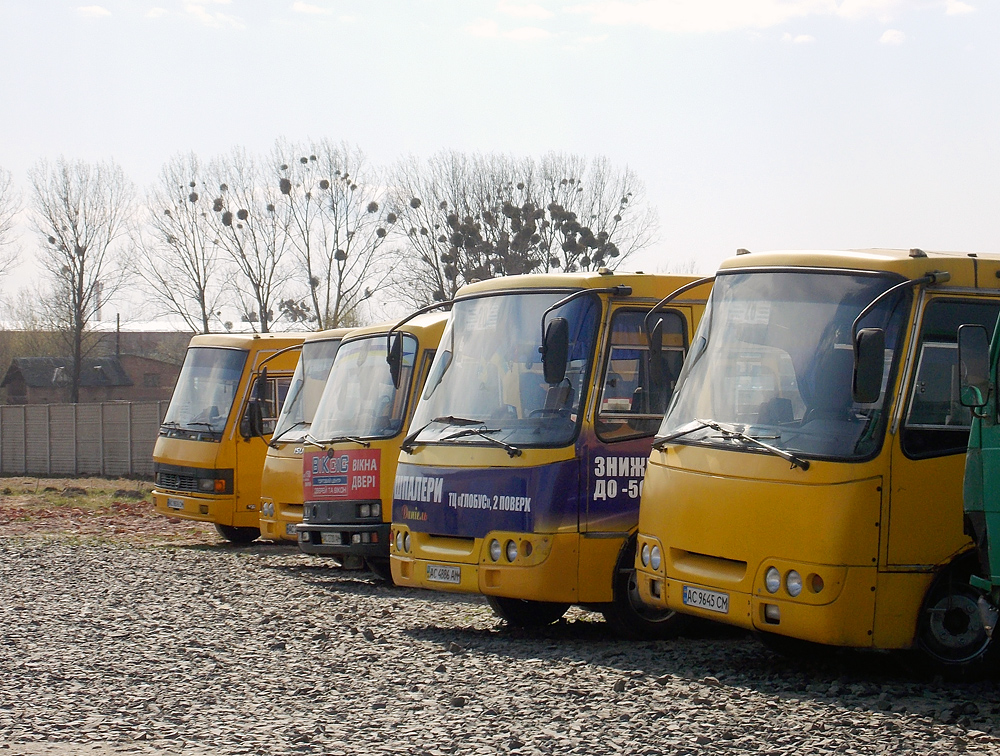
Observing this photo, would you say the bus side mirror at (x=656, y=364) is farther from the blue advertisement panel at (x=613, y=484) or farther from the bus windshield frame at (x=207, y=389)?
the bus windshield frame at (x=207, y=389)

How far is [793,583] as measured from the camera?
25.8 ft

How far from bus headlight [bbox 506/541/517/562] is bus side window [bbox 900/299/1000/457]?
10.7 feet

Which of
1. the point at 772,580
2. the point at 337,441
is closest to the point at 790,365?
the point at 772,580

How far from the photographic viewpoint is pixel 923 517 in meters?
7.87

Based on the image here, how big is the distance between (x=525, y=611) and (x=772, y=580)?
3442 mm

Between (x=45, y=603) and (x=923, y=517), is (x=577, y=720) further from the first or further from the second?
(x=45, y=603)

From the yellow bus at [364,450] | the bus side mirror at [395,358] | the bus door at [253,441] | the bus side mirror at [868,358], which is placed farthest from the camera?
the bus door at [253,441]

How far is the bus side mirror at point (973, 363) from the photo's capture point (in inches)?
286

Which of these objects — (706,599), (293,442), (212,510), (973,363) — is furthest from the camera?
(212,510)

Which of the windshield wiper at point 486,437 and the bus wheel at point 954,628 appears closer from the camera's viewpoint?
the bus wheel at point 954,628

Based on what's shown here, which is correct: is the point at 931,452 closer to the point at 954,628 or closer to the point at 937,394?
the point at 937,394

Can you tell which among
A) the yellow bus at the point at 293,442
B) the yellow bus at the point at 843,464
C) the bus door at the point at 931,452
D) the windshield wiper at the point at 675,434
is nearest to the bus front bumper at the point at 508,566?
the windshield wiper at the point at 675,434

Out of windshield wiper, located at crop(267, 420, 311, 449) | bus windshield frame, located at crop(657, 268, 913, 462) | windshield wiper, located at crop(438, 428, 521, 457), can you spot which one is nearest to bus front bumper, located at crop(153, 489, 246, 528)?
windshield wiper, located at crop(267, 420, 311, 449)

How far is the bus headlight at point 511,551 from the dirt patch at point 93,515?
39.5 feet
